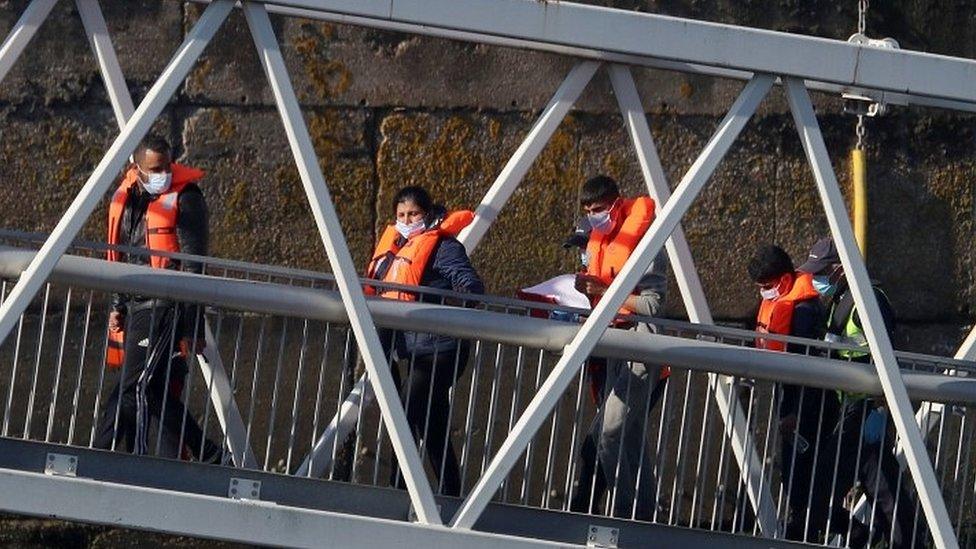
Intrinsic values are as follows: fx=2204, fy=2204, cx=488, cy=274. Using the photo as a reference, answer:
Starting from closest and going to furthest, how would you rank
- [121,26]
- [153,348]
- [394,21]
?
[394,21] < [153,348] < [121,26]

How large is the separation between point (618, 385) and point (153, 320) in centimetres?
166

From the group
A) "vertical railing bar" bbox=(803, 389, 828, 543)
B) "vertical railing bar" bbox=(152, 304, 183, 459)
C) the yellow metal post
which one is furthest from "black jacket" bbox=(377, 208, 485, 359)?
the yellow metal post

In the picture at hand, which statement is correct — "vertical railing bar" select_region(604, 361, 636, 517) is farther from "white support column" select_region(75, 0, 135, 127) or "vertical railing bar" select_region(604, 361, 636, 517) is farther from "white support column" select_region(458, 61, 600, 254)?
"white support column" select_region(75, 0, 135, 127)

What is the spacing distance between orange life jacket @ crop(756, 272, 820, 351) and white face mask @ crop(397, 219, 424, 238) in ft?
4.48

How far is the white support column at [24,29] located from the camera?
7.47 meters

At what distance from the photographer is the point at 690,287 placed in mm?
8562

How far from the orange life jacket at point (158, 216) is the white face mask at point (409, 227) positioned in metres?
0.84

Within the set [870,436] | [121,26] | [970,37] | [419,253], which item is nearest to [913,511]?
[870,436]

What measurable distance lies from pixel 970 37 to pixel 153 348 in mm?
5203

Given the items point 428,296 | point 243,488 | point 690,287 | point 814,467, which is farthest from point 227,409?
point 814,467

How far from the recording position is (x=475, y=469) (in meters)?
10.7

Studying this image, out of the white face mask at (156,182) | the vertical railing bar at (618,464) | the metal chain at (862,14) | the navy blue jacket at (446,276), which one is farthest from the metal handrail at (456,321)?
the metal chain at (862,14)

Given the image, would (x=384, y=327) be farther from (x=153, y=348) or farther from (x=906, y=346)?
(x=906, y=346)

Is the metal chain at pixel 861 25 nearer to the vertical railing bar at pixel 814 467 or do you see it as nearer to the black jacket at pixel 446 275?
the black jacket at pixel 446 275
